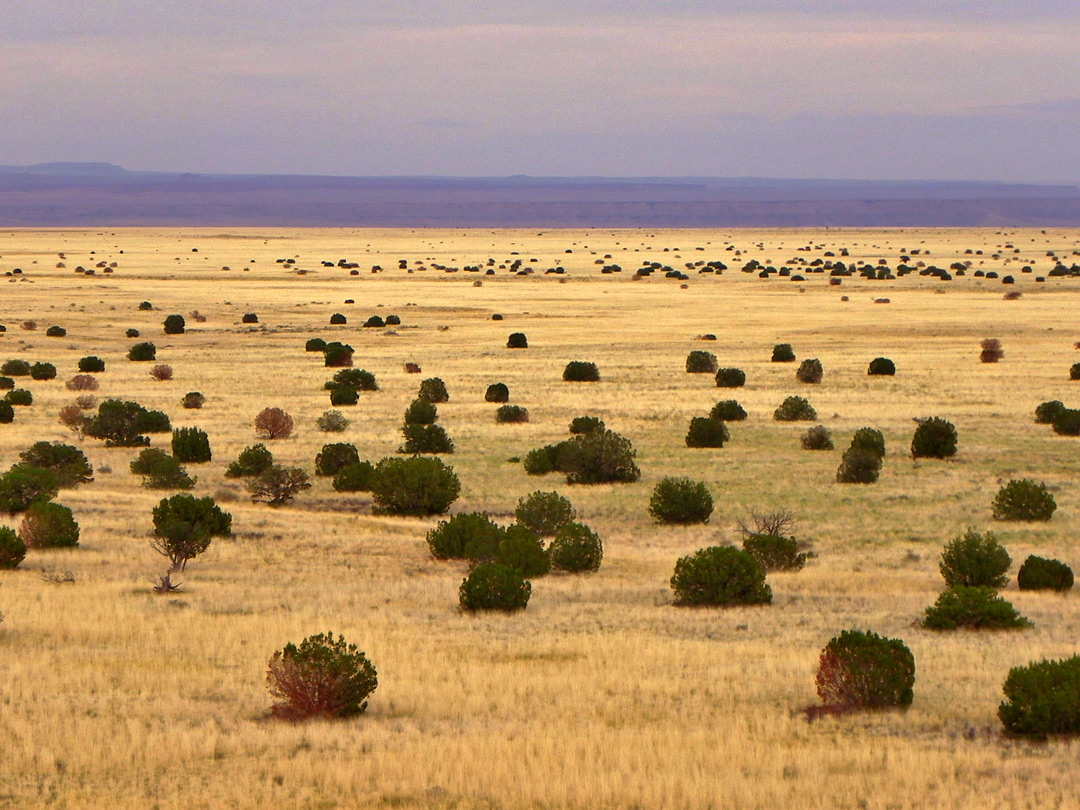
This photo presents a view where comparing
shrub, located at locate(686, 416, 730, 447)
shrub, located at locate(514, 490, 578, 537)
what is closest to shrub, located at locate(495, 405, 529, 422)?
shrub, located at locate(686, 416, 730, 447)

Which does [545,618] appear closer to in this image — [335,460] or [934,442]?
[335,460]

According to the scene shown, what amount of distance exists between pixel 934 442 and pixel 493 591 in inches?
692

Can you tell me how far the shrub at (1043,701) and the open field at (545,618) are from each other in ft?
0.70

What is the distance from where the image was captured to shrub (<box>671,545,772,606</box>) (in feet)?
59.8

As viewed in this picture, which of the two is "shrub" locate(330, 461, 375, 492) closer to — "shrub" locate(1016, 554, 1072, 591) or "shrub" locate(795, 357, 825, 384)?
"shrub" locate(1016, 554, 1072, 591)

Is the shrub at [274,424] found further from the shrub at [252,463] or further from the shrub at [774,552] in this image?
the shrub at [774,552]

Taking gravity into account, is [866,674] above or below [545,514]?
above

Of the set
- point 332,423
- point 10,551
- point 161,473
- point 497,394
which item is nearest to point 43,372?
point 332,423

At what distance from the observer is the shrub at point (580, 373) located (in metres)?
46.7

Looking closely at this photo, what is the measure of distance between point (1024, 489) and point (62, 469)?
18.7m

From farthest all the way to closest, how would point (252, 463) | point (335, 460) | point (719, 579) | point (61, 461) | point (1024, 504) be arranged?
point (335, 460) → point (252, 463) → point (61, 461) → point (1024, 504) → point (719, 579)

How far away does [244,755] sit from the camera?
11.6 m

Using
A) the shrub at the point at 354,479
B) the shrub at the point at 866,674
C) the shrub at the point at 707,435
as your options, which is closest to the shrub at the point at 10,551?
the shrub at the point at 354,479

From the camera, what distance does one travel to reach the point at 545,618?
17266 mm
